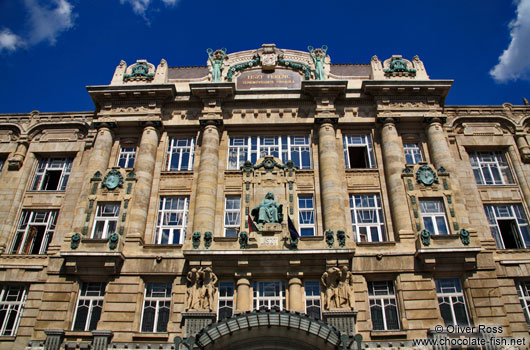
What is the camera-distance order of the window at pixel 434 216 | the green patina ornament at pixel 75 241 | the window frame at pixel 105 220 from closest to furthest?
1. the green patina ornament at pixel 75 241
2. the window at pixel 434 216
3. the window frame at pixel 105 220

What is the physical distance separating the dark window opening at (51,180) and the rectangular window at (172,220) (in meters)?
6.69

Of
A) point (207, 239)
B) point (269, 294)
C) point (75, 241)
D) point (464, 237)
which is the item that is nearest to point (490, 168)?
point (464, 237)

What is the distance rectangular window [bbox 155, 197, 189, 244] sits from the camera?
22594mm

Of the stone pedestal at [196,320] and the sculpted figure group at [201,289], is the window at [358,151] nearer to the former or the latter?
the sculpted figure group at [201,289]

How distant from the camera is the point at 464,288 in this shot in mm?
20438

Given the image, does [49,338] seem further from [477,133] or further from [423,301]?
[477,133]

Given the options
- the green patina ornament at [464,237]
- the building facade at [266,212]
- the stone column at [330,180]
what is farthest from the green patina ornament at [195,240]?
the green patina ornament at [464,237]

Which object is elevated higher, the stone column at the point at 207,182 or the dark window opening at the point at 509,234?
the stone column at the point at 207,182

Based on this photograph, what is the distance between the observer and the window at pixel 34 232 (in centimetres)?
2309

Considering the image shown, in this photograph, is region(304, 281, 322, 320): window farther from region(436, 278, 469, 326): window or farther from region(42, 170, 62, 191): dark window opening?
region(42, 170, 62, 191): dark window opening

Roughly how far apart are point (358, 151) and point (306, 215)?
5.60 m

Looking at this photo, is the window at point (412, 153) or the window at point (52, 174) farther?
the window at point (52, 174)

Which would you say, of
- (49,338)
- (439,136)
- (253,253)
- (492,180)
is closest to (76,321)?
(49,338)

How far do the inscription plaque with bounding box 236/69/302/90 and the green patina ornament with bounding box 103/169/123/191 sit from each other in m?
8.90
